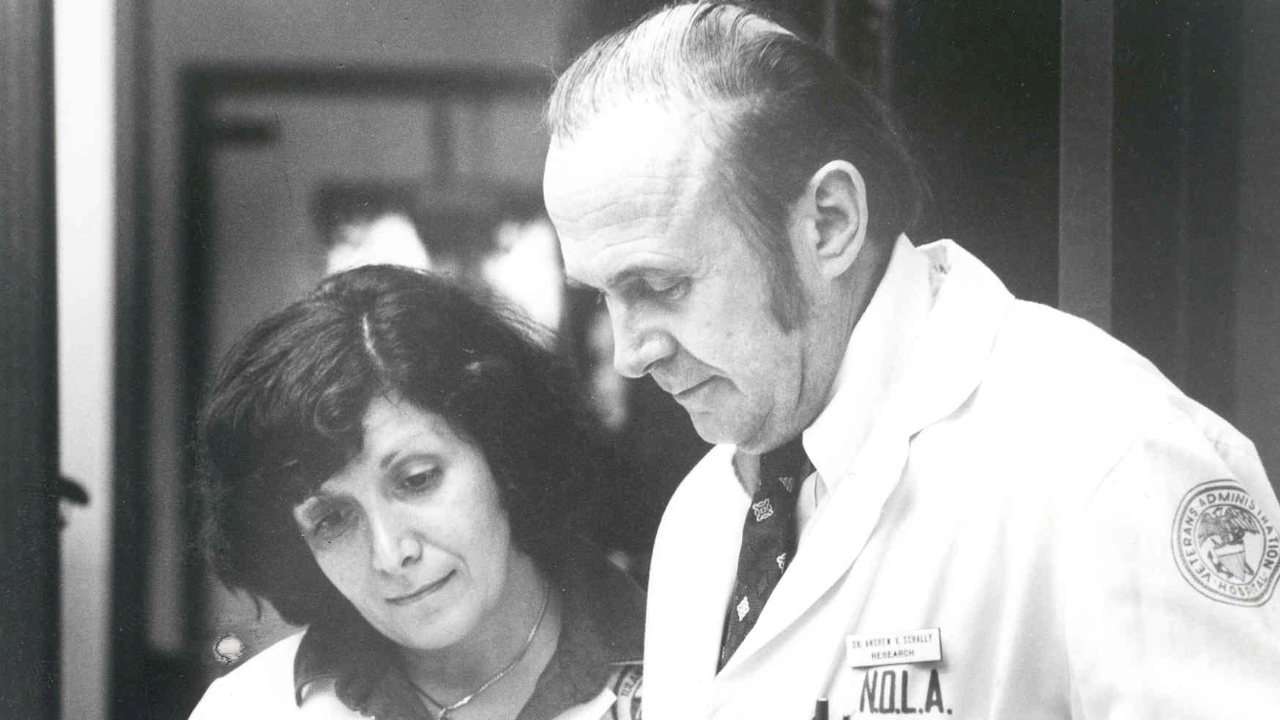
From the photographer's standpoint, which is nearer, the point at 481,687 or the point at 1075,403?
the point at 1075,403

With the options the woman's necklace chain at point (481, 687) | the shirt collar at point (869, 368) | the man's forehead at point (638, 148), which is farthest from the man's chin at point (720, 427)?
the woman's necklace chain at point (481, 687)

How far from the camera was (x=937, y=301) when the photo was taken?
6.31ft

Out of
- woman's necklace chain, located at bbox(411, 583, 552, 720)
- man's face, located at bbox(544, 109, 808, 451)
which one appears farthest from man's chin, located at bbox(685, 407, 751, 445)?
woman's necklace chain, located at bbox(411, 583, 552, 720)

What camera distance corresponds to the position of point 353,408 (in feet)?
7.23

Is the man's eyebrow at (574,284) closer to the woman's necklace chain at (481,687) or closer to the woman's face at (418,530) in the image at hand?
the woman's face at (418,530)

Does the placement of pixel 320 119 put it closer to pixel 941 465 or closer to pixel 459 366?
pixel 459 366

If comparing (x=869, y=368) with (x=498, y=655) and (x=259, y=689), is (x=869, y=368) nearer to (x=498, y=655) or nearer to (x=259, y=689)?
(x=498, y=655)

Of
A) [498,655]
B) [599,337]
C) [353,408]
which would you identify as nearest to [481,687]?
[498,655]

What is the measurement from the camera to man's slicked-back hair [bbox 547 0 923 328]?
6.31ft

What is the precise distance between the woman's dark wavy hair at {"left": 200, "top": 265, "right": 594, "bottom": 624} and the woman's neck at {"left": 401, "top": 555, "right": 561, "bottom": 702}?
3.5 inches

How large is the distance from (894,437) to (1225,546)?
0.47m

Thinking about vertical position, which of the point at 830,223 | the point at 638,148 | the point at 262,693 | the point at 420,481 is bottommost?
the point at 262,693

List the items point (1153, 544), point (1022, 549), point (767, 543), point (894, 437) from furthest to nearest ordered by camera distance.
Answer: point (767, 543)
point (894, 437)
point (1022, 549)
point (1153, 544)

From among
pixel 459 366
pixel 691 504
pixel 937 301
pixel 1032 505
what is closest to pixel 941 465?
pixel 1032 505
